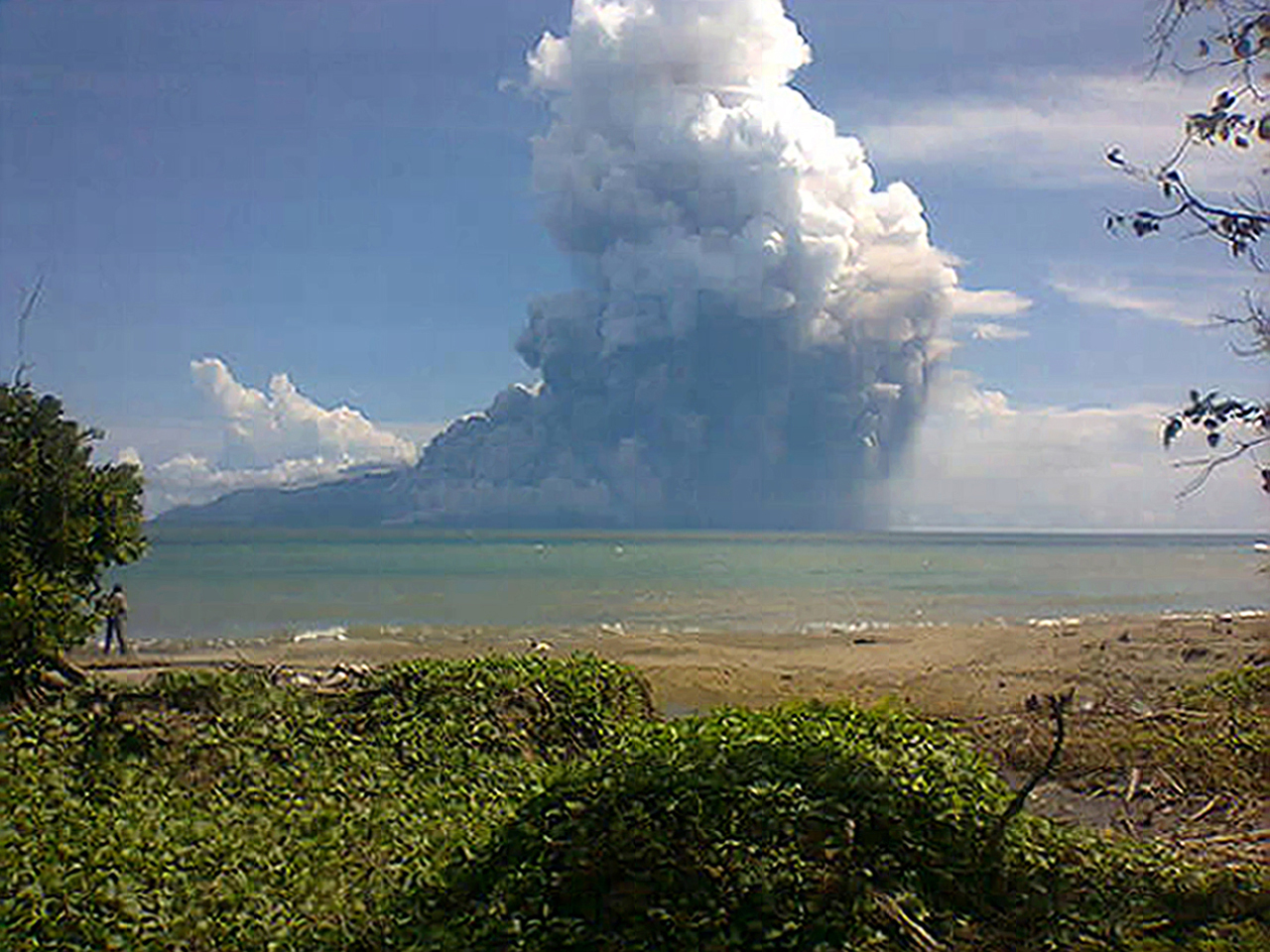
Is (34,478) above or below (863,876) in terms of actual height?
above

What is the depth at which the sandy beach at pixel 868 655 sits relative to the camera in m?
17.8

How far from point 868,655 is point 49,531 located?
1555cm

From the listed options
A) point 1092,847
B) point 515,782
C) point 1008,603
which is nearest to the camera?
point 1092,847

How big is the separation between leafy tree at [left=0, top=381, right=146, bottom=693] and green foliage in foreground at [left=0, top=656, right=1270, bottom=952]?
451 centimetres

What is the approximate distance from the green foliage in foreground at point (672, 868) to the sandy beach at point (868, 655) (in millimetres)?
8290

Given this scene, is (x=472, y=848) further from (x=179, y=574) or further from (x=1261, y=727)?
(x=179, y=574)

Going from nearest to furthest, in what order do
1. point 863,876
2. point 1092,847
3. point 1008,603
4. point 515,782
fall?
point 863,876 < point 1092,847 < point 515,782 < point 1008,603

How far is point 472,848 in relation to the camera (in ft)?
20.5

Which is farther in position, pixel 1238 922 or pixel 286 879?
pixel 286 879

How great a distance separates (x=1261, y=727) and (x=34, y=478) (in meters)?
11.7

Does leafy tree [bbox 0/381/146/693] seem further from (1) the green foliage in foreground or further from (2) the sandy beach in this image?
(1) the green foliage in foreground

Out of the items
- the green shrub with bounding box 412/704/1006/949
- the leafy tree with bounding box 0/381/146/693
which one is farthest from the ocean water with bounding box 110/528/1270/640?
the green shrub with bounding box 412/704/1006/949

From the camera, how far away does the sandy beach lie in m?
17.8

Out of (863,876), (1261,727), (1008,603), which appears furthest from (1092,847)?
(1008,603)
